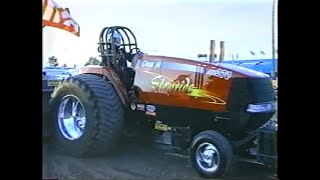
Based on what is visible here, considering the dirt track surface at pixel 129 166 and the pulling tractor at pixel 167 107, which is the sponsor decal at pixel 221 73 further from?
the dirt track surface at pixel 129 166

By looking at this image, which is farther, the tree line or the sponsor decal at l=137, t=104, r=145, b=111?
the sponsor decal at l=137, t=104, r=145, b=111

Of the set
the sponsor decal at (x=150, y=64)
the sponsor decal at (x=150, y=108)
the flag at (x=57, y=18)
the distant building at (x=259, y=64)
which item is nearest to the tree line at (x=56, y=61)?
the flag at (x=57, y=18)

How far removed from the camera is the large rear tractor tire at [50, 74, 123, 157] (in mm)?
3127

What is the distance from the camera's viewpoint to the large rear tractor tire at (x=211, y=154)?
121 inches

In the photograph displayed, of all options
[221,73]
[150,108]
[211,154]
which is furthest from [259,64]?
[150,108]

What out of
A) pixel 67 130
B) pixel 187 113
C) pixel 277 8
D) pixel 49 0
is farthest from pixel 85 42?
pixel 277 8

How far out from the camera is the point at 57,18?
10.1 feet

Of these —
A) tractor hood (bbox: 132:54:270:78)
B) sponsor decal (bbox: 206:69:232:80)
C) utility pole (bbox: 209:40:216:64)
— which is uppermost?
utility pole (bbox: 209:40:216:64)

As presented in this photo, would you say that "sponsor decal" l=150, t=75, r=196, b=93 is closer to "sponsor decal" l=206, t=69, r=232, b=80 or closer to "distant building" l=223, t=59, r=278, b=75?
"sponsor decal" l=206, t=69, r=232, b=80

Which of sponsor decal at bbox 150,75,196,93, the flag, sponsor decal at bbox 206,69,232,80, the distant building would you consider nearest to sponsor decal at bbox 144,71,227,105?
sponsor decal at bbox 150,75,196,93

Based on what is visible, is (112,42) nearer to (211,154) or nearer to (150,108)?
(150,108)
